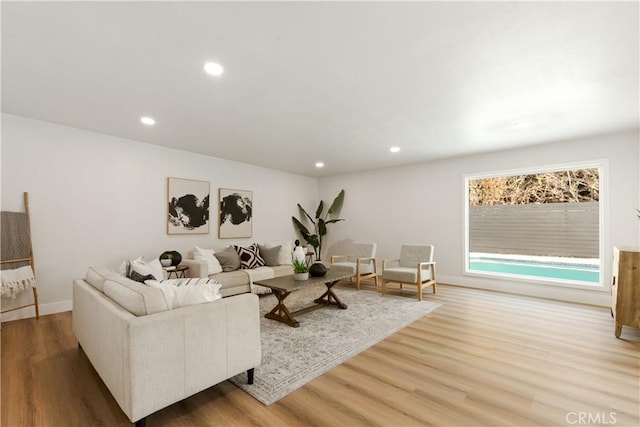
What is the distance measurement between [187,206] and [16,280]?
2339 millimetres

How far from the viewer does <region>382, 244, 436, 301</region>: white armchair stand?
462 cm

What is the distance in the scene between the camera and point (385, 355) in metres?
2.66

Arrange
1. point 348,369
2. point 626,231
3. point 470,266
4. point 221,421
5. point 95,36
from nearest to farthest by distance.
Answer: point 221,421 < point 95,36 < point 348,369 < point 626,231 < point 470,266

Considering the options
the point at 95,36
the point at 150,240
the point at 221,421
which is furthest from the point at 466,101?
the point at 150,240

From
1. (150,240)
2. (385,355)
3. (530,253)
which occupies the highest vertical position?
(150,240)

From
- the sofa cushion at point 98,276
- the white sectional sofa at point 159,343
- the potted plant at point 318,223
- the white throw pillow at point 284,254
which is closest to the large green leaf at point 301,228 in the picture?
the potted plant at point 318,223

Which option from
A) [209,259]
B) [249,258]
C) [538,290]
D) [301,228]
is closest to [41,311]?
[209,259]

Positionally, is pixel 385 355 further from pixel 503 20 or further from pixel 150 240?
pixel 150 240

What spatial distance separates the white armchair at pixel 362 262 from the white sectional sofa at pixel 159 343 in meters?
3.08

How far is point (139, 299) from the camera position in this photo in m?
1.77

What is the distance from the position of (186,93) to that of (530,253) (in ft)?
19.7

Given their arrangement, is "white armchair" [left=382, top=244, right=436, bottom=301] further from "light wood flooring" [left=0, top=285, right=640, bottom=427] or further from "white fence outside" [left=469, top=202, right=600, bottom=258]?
"light wood flooring" [left=0, top=285, right=640, bottom=427]

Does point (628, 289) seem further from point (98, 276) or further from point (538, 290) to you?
point (98, 276)

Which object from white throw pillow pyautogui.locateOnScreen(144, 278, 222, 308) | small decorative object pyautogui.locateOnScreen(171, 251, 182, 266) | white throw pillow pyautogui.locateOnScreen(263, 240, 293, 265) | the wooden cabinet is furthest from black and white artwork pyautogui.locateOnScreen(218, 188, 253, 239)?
the wooden cabinet
